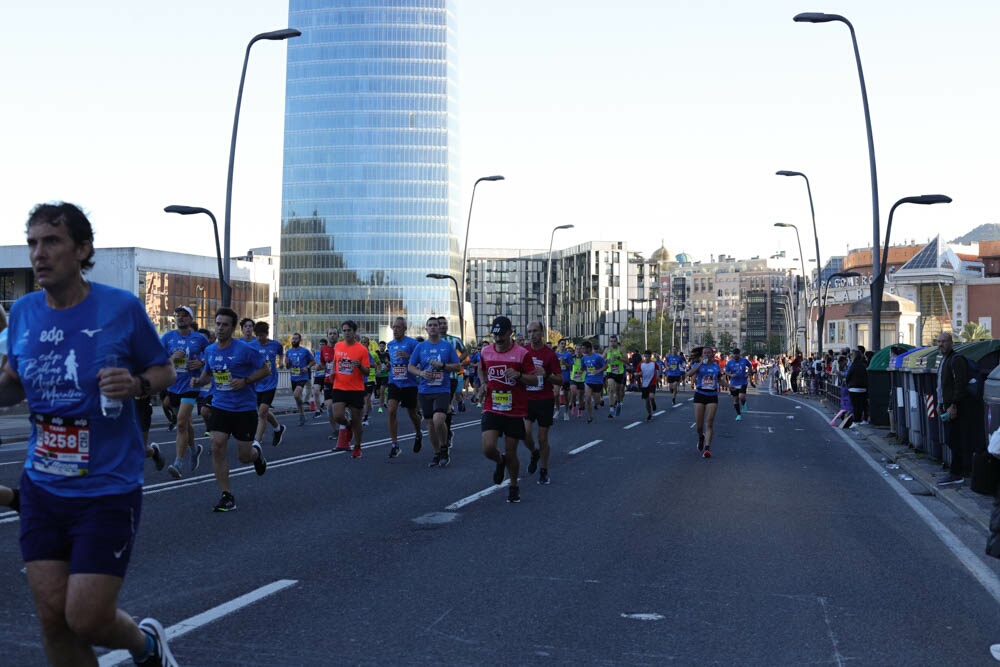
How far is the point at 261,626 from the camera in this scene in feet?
19.4

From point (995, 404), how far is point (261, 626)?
8267mm

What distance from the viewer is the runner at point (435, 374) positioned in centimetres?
1520

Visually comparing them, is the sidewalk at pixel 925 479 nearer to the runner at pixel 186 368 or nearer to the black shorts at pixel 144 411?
the runner at pixel 186 368

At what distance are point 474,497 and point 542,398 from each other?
294 cm

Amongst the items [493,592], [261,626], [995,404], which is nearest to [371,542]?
[493,592]

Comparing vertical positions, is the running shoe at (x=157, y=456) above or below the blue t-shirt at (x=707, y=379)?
below

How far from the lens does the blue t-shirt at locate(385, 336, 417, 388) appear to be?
16.8 metres

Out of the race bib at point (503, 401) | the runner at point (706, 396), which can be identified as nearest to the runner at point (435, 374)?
the race bib at point (503, 401)

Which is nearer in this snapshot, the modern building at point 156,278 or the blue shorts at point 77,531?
the blue shorts at point 77,531

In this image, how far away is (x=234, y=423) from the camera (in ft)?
34.9

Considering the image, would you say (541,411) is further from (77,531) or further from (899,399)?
(77,531)

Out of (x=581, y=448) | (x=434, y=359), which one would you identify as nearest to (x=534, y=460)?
(x=434, y=359)

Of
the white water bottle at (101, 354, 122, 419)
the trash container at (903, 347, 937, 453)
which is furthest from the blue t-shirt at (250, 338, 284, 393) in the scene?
the white water bottle at (101, 354, 122, 419)

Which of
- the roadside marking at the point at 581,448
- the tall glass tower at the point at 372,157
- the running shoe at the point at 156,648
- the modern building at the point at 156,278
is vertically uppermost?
the tall glass tower at the point at 372,157
